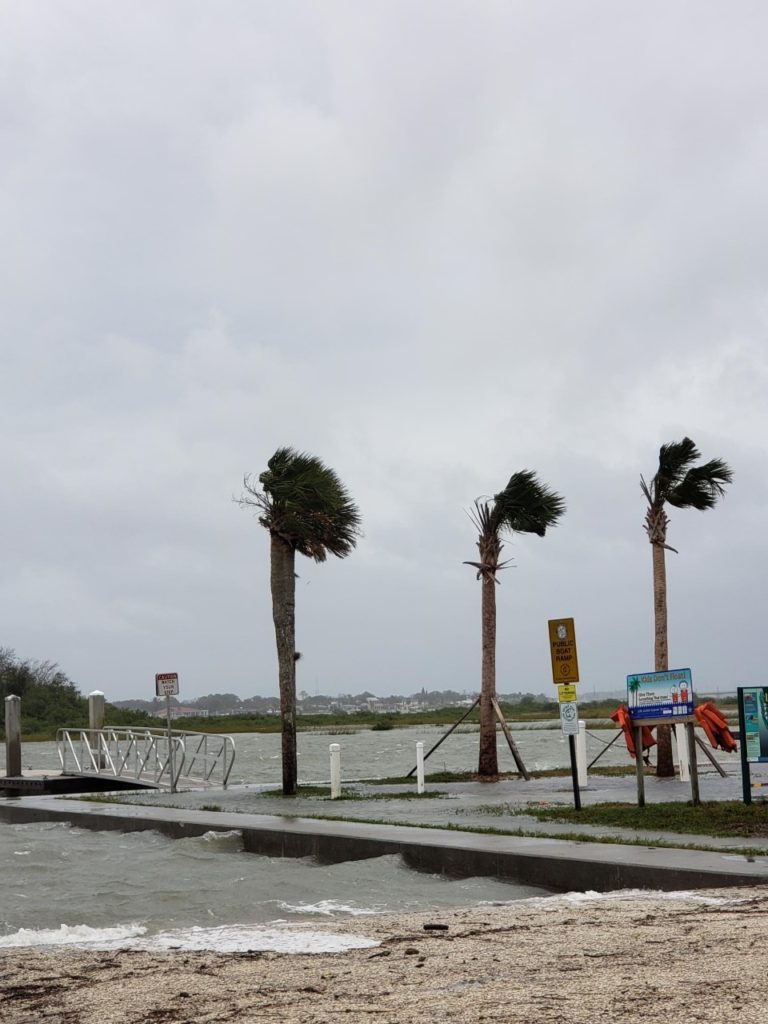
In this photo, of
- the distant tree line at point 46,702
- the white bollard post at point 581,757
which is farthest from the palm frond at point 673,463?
the distant tree line at point 46,702

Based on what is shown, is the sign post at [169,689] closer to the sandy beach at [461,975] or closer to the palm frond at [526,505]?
the palm frond at [526,505]

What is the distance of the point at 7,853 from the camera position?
1517cm

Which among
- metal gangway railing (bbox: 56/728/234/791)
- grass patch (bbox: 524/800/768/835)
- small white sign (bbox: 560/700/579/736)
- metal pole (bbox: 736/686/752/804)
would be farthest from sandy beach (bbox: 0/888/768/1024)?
metal gangway railing (bbox: 56/728/234/791)

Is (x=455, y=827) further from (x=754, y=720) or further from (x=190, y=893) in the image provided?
(x=754, y=720)

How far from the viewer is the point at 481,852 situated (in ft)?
37.8

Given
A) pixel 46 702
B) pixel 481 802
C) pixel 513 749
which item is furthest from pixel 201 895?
pixel 46 702

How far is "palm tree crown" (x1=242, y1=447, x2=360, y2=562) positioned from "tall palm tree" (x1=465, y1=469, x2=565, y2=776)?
12.6 feet

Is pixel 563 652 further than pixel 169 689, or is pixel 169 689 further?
pixel 169 689

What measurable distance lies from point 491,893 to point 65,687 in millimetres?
74297

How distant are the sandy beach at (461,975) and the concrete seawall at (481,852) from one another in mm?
975

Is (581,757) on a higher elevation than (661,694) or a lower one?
lower

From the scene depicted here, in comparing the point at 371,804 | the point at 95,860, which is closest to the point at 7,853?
the point at 95,860

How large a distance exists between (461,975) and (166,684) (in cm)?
1742

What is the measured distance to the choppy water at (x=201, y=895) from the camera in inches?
358
